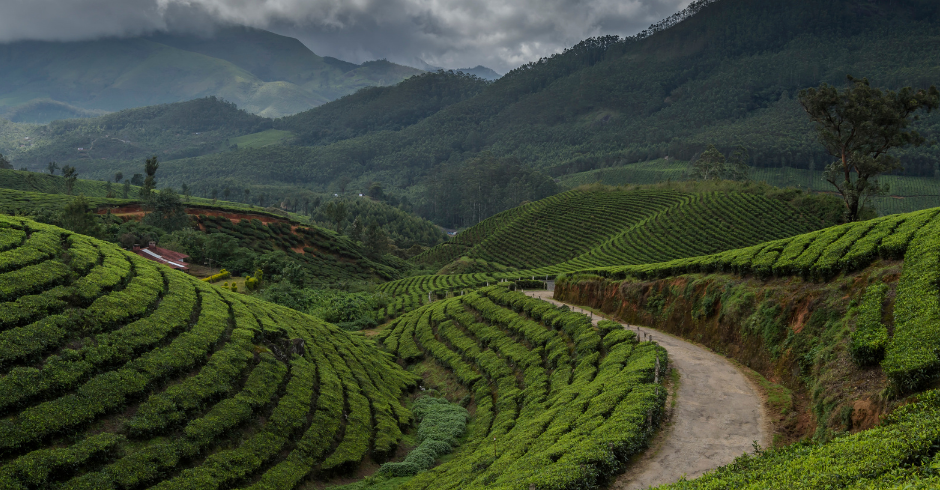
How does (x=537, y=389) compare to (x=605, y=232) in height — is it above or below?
below

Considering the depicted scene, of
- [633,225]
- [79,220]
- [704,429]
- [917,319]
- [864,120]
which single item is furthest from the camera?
[633,225]

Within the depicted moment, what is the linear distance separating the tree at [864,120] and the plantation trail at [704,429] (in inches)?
1266

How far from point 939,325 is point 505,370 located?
18.7m

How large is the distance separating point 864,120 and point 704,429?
3937 cm

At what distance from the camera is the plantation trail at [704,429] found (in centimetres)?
1373

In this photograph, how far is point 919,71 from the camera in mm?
189500

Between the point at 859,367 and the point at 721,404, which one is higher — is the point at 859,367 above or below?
above

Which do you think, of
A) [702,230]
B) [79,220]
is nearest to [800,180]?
[702,230]

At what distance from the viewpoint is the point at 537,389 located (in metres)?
24.3

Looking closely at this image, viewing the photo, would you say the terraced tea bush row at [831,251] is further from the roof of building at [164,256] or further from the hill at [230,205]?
the hill at [230,205]

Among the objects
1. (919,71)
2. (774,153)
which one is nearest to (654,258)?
(774,153)

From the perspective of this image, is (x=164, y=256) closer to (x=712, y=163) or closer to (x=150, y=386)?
(x=150, y=386)

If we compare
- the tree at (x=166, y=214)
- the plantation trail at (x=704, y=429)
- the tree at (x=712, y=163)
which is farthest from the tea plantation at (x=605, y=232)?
the plantation trail at (x=704, y=429)

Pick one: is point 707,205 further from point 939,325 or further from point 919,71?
point 919,71
